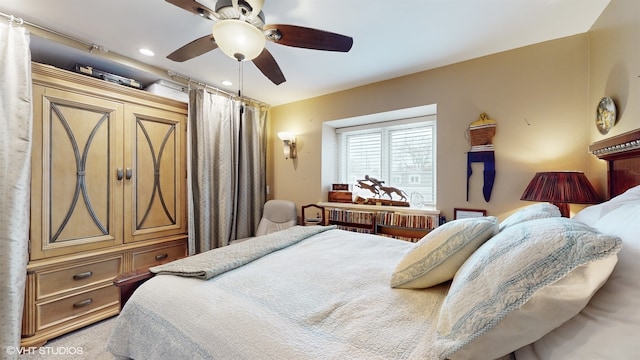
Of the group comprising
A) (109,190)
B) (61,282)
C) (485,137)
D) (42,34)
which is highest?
(42,34)

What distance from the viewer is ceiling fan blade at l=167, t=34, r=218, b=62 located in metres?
1.65

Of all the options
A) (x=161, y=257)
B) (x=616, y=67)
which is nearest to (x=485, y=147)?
(x=616, y=67)

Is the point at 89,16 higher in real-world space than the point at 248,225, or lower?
higher

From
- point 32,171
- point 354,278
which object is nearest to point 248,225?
point 32,171

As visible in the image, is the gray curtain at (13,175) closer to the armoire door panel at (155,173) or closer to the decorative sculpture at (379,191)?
the armoire door panel at (155,173)

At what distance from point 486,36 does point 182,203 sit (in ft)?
11.0

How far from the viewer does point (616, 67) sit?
1.56 m

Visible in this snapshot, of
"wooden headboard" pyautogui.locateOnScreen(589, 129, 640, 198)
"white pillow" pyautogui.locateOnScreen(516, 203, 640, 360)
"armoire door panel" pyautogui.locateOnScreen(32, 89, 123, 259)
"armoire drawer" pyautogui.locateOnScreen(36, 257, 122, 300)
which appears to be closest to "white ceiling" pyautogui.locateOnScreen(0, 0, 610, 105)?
"armoire door panel" pyautogui.locateOnScreen(32, 89, 123, 259)

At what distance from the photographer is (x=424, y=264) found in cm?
102

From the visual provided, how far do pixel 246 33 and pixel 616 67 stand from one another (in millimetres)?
2325

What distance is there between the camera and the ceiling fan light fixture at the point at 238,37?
1371mm

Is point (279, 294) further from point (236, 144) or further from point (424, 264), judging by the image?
point (236, 144)

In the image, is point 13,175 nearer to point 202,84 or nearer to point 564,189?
point 202,84

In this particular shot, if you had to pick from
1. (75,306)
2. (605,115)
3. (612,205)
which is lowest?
(75,306)
